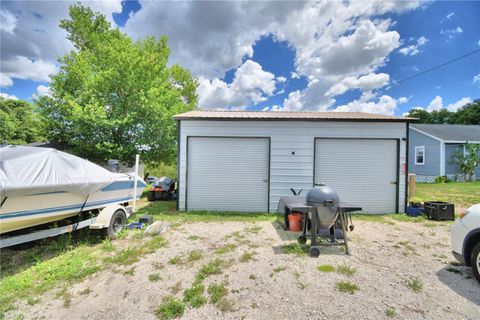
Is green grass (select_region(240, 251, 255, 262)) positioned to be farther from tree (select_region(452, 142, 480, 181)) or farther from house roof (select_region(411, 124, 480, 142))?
tree (select_region(452, 142, 480, 181))

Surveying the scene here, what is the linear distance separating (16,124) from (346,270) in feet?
113

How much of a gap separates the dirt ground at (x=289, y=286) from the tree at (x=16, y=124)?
19969 mm

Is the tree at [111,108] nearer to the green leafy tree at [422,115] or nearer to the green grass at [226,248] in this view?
the green grass at [226,248]

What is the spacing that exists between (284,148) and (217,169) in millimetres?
2382

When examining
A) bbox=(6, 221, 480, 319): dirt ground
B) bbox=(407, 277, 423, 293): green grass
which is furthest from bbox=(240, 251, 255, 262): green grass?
bbox=(407, 277, 423, 293): green grass

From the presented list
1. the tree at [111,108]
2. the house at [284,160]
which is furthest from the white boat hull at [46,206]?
the tree at [111,108]

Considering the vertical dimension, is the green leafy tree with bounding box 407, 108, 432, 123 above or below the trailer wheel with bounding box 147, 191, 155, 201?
above

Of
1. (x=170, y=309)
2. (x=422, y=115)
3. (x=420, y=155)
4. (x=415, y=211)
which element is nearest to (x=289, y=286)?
(x=170, y=309)

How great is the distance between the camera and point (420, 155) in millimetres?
17656

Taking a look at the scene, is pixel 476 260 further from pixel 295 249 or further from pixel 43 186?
pixel 43 186

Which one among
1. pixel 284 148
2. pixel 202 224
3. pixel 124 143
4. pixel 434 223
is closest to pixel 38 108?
pixel 124 143

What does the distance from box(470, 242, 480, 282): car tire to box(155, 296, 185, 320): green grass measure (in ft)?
13.0

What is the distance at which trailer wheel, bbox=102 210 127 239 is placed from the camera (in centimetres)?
488

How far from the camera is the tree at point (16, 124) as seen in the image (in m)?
22.5
